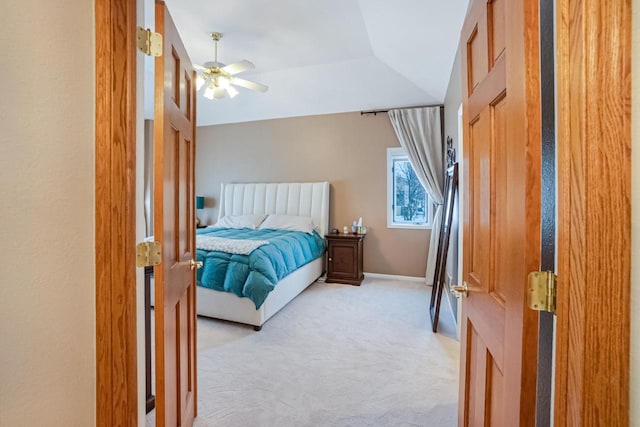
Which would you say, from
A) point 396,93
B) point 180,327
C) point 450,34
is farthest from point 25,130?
point 396,93

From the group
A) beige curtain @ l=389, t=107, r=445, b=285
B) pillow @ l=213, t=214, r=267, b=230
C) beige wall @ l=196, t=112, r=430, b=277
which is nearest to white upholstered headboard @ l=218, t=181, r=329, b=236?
beige wall @ l=196, t=112, r=430, b=277

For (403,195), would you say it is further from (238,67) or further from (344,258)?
(238,67)

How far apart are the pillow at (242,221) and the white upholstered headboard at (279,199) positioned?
1.00 feet

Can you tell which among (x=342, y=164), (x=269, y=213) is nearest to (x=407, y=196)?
(x=342, y=164)

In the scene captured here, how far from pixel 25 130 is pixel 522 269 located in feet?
3.96

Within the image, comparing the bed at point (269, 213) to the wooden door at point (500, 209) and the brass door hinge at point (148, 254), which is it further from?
the wooden door at point (500, 209)

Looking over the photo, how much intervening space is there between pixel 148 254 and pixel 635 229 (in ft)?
4.27

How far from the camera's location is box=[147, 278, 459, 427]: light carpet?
1.81 m

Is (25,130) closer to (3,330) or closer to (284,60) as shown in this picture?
(3,330)

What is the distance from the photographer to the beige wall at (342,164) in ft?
15.6

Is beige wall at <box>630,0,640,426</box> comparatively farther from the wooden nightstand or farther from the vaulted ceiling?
the wooden nightstand

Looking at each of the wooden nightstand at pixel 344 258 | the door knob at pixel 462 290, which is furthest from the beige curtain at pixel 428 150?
the door knob at pixel 462 290

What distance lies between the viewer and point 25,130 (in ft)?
2.34

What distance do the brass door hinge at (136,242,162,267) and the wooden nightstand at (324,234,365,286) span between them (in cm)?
355
